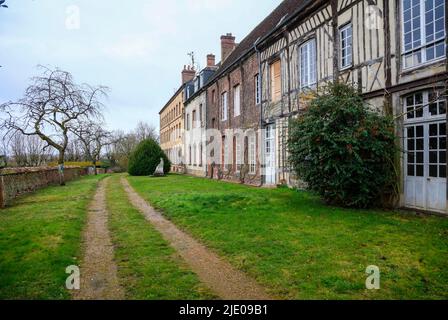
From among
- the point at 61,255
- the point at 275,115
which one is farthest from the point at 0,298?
the point at 275,115

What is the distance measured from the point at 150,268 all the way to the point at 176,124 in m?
34.5

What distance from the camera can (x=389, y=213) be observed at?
8.09 meters

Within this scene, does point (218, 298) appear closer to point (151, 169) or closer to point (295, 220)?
point (295, 220)

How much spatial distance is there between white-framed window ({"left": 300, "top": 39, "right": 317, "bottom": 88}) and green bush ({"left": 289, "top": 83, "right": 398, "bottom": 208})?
338cm

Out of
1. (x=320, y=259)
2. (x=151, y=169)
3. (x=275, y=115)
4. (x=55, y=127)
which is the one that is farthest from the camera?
(x=151, y=169)

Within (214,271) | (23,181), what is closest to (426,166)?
(214,271)

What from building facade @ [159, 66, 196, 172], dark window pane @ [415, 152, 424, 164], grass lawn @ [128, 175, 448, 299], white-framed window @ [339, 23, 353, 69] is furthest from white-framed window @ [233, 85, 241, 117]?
building facade @ [159, 66, 196, 172]

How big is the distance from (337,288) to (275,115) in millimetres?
11347

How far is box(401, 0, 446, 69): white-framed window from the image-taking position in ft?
24.7

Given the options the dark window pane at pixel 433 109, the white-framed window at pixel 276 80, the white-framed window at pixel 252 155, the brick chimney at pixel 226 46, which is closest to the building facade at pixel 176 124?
the brick chimney at pixel 226 46

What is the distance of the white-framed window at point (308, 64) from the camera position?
1205 centimetres

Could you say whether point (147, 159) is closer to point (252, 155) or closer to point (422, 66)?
point (252, 155)

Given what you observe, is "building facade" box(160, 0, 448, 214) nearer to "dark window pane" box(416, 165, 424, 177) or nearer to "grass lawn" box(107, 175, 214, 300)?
"dark window pane" box(416, 165, 424, 177)

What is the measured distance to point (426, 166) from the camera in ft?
26.3
